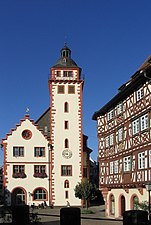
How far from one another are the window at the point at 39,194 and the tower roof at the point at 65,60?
18425 mm

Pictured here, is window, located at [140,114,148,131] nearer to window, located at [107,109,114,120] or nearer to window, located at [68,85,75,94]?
window, located at [107,109,114,120]

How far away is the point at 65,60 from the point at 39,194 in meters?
20.3

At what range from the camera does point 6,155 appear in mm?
57312

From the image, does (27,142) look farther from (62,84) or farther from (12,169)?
(62,84)

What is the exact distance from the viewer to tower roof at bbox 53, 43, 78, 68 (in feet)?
202

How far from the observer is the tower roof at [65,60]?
61475mm

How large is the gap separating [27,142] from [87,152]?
10125 mm

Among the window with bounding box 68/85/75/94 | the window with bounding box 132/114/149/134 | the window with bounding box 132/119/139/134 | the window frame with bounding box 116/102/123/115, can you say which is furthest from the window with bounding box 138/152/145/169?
the window with bounding box 68/85/75/94

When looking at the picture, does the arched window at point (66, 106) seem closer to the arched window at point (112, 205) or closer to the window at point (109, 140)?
the window at point (109, 140)

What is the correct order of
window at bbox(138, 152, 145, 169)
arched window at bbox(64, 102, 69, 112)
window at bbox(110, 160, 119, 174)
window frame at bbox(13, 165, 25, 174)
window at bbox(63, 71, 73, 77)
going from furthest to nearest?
window at bbox(63, 71, 73, 77) < arched window at bbox(64, 102, 69, 112) < window frame at bbox(13, 165, 25, 174) < window at bbox(110, 160, 119, 174) < window at bbox(138, 152, 145, 169)

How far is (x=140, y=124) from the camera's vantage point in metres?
29.9

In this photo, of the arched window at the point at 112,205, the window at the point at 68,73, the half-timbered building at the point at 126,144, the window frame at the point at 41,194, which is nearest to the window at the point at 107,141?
the half-timbered building at the point at 126,144

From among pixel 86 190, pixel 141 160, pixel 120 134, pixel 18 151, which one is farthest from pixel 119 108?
pixel 18 151

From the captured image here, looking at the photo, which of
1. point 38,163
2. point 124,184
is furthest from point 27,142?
point 124,184
